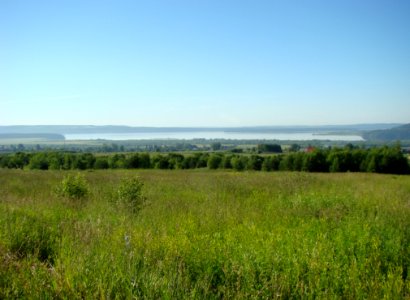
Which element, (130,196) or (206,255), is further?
(130,196)

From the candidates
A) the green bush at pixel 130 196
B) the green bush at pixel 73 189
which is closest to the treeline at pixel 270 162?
the green bush at pixel 73 189

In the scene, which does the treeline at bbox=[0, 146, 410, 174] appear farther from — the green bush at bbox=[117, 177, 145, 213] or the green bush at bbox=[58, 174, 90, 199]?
the green bush at bbox=[117, 177, 145, 213]

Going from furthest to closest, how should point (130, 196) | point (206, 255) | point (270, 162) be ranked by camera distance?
1. point (270, 162)
2. point (130, 196)
3. point (206, 255)

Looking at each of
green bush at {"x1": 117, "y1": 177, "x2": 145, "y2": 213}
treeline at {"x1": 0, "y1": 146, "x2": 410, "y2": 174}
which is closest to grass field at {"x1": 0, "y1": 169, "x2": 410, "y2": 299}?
green bush at {"x1": 117, "y1": 177, "x2": 145, "y2": 213}

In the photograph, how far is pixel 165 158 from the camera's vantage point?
222 feet

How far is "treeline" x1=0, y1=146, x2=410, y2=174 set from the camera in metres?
57.6

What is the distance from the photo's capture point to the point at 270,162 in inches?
2643

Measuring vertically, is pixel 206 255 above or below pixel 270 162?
above

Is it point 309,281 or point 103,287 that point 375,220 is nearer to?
point 309,281

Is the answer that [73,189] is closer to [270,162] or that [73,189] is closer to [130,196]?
[130,196]

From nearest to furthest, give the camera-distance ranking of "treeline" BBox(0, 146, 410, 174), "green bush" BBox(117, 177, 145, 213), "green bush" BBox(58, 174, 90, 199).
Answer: "green bush" BBox(117, 177, 145, 213), "green bush" BBox(58, 174, 90, 199), "treeline" BBox(0, 146, 410, 174)

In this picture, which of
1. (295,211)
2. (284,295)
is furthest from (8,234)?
(295,211)

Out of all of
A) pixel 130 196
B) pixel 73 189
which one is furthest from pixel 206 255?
pixel 73 189

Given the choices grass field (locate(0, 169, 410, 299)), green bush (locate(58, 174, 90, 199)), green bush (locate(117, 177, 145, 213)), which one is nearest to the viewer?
grass field (locate(0, 169, 410, 299))
